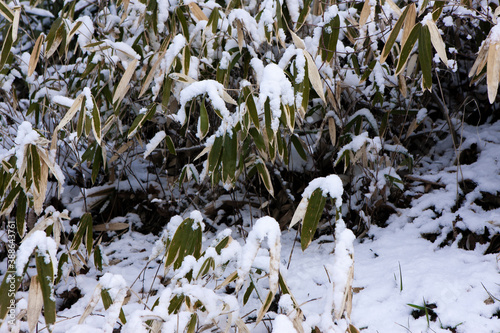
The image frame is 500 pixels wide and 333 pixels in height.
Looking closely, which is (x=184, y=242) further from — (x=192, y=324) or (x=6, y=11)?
(x=6, y=11)

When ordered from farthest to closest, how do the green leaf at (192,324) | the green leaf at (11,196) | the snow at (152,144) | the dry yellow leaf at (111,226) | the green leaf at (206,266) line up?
1. the dry yellow leaf at (111,226)
2. the snow at (152,144)
3. the green leaf at (11,196)
4. the green leaf at (206,266)
5. the green leaf at (192,324)

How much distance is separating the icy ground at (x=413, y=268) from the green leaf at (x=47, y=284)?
7 centimetres

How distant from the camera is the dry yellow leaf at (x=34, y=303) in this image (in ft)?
2.78

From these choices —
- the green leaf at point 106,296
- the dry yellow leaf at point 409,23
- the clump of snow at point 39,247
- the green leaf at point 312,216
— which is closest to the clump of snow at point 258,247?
the green leaf at point 312,216

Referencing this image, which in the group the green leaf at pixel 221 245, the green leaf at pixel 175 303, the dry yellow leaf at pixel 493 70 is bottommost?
the green leaf at pixel 175 303

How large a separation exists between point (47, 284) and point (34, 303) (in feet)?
0.15

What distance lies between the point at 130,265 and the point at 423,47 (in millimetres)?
1252

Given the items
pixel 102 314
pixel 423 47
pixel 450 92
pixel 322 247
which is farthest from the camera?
pixel 450 92

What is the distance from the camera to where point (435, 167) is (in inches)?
68.3

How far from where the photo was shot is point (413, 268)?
1226mm

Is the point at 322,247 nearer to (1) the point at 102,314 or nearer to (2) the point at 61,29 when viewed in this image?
(1) the point at 102,314

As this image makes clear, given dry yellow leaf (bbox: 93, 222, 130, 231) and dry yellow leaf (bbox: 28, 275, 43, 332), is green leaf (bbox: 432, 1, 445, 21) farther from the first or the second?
dry yellow leaf (bbox: 93, 222, 130, 231)

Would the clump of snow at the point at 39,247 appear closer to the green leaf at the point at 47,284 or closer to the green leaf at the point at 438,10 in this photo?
the green leaf at the point at 47,284

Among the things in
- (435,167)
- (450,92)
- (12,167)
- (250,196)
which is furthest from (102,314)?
(450,92)
